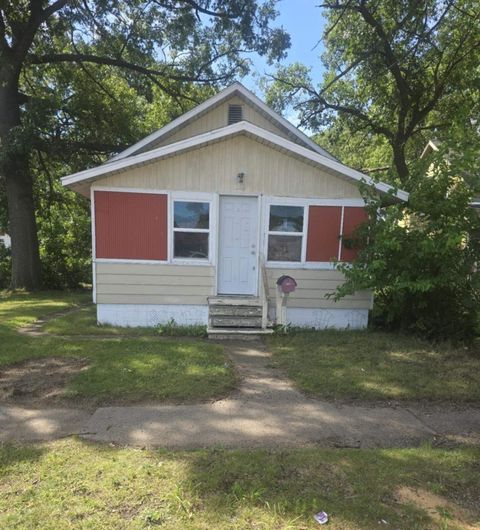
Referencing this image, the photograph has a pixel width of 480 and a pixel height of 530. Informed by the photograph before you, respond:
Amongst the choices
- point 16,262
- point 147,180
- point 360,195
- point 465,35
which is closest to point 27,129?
point 16,262

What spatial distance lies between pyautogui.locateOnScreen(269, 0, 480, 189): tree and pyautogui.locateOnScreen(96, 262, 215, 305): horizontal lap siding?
30.7 feet

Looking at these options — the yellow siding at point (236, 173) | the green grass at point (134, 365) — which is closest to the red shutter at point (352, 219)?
the yellow siding at point (236, 173)

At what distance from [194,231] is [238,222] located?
90 centimetres

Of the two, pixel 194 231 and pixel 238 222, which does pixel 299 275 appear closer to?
pixel 238 222

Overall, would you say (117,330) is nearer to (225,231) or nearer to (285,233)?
(225,231)

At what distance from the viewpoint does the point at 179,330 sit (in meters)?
7.79

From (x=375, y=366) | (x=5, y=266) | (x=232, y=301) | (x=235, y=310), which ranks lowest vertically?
(x=375, y=366)

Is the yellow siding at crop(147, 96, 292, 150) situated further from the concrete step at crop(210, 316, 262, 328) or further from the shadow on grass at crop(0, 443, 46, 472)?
the shadow on grass at crop(0, 443, 46, 472)

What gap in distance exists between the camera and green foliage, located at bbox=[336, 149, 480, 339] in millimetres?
6965

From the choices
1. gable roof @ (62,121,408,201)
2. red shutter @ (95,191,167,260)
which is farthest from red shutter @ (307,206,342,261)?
red shutter @ (95,191,167,260)

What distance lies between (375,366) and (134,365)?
3.38 metres

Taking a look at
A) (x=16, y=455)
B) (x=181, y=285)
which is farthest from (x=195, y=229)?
(x=16, y=455)

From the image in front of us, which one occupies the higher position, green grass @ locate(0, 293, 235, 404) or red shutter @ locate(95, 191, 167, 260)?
red shutter @ locate(95, 191, 167, 260)

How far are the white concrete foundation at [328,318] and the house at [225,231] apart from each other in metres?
0.02
